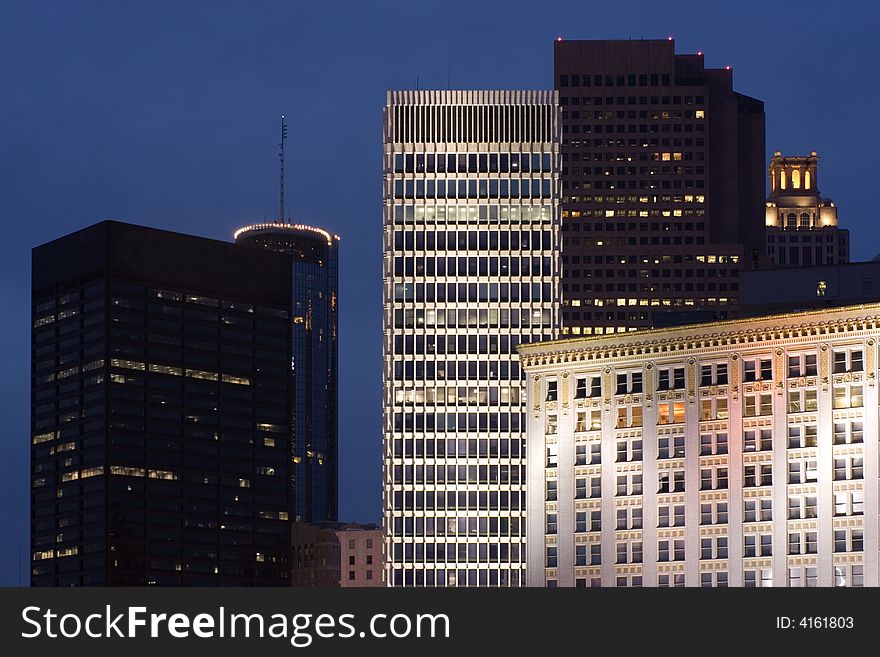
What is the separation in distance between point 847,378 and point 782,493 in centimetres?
1393

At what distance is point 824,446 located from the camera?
195375 millimetres
